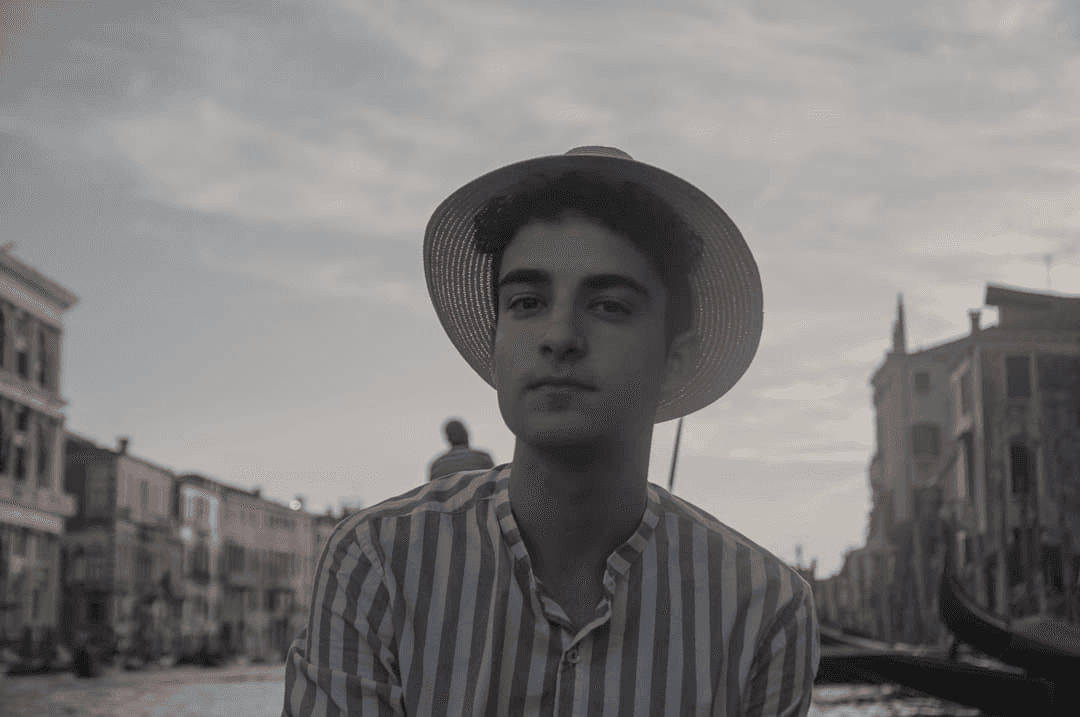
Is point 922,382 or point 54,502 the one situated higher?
point 922,382

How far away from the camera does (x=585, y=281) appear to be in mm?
1417

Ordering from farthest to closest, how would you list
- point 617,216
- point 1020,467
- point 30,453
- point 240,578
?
point 240,578
point 30,453
point 1020,467
point 617,216

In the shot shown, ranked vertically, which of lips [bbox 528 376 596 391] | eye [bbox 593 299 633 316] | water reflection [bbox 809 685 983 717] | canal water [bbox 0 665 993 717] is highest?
eye [bbox 593 299 633 316]

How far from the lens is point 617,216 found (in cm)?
147

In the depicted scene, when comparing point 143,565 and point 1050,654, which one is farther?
point 143,565

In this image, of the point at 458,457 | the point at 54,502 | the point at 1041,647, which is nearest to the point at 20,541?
the point at 54,502

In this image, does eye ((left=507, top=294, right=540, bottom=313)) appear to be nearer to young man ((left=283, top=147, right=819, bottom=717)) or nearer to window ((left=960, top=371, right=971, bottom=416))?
young man ((left=283, top=147, right=819, bottom=717))

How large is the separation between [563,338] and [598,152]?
245 mm

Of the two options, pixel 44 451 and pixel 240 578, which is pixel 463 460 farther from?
pixel 240 578

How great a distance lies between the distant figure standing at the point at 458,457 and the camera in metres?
4.33

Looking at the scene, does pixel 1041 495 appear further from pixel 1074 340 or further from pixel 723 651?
pixel 723 651

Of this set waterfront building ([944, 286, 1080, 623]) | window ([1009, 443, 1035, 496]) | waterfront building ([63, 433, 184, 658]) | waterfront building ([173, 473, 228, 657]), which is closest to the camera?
waterfront building ([944, 286, 1080, 623])

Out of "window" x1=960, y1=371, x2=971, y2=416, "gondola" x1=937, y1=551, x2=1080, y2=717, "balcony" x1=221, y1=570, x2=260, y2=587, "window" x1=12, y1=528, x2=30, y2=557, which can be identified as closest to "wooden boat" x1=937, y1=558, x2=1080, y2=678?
"gondola" x1=937, y1=551, x2=1080, y2=717

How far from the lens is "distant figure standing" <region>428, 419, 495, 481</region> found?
14.2ft
